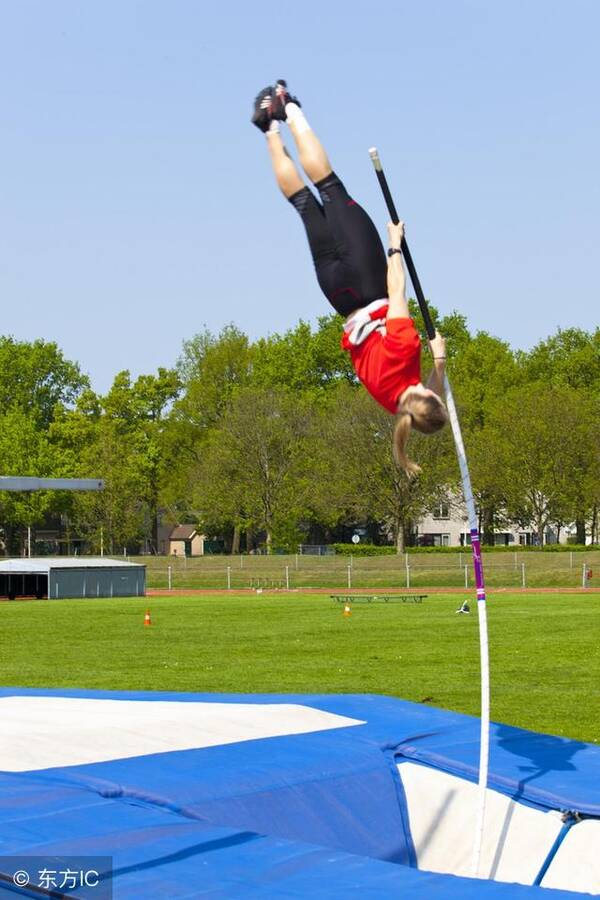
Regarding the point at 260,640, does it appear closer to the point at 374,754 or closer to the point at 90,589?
the point at 374,754

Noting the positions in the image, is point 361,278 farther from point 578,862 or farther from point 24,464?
point 24,464

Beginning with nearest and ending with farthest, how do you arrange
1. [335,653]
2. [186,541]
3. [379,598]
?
[335,653], [379,598], [186,541]

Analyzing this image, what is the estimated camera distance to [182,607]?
31703mm

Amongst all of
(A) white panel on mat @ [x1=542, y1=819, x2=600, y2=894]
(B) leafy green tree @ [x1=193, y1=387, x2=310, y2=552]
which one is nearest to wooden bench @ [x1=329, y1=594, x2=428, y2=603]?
(B) leafy green tree @ [x1=193, y1=387, x2=310, y2=552]

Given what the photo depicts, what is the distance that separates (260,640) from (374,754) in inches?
553

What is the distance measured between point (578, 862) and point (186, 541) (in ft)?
260

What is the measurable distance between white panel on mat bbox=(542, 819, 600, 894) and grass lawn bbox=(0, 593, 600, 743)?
181 inches

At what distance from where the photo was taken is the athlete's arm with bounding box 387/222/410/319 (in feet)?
17.1

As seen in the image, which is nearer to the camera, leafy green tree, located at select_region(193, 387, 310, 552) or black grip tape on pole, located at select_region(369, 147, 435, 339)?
black grip tape on pole, located at select_region(369, 147, 435, 339)

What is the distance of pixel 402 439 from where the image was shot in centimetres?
543

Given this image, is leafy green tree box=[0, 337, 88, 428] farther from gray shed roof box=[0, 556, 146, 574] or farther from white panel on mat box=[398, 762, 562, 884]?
white panel on mat box=[398, 762, 562, 884]

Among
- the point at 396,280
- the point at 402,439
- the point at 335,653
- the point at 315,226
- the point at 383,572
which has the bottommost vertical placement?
the point at 335,653

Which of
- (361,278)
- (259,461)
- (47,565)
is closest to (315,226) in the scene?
(361,278)

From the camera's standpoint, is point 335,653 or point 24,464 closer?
point 335,653
